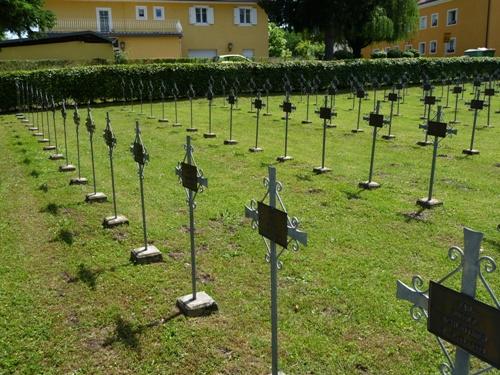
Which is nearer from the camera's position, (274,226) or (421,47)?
(274,226)

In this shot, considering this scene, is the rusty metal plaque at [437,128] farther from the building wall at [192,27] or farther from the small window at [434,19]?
the small window at [434,19]

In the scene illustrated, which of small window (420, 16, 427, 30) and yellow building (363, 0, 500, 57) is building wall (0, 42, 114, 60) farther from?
small window (420, 16, 427, 30)

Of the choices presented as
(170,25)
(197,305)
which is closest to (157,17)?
(170,25)

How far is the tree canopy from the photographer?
3472 cm

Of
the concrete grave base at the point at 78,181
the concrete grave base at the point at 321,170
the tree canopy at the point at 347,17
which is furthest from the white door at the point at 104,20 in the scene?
the concrete grave base at the point at 321,170

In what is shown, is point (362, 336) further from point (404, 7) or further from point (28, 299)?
point (404, 7)

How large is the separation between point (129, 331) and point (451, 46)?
49199 millimetres

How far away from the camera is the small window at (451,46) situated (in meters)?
46.9

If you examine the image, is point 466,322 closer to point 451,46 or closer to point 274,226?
point 274,226

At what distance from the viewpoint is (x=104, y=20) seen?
38.9 meters

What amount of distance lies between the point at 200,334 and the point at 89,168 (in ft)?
21.7

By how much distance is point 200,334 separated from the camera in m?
Result: 4.07

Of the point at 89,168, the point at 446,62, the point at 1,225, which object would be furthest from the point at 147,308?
the point at 446,62

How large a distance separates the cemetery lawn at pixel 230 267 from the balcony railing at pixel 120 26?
30.6 meters
